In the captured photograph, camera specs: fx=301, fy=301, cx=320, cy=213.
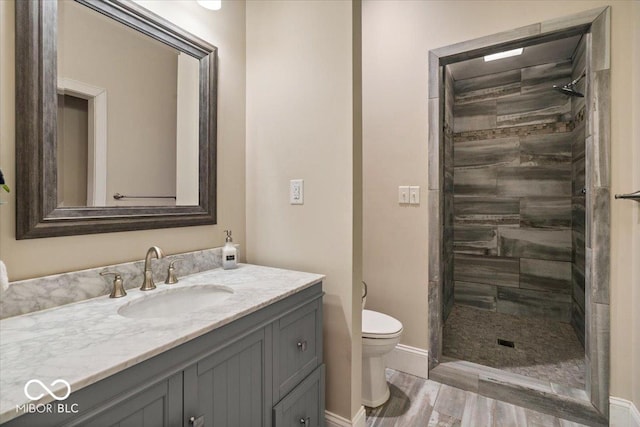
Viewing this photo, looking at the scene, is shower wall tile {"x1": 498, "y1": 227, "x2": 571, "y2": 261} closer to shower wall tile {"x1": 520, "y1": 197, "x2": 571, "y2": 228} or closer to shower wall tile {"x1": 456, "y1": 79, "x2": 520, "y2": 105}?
shower wall tile {"x1": 520, "y1": 197, "x2": 571, "y2": 228}

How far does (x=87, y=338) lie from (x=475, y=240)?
3.58 m

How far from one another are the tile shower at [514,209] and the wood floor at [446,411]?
769 millimetres

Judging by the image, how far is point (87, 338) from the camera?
2.50ft

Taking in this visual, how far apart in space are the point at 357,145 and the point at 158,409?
1.23 metres

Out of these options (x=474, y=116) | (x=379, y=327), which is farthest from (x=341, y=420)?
(x=474, y=116)

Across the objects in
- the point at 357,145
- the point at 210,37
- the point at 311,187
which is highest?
the point at 210,37

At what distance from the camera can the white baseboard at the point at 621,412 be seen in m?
1.52

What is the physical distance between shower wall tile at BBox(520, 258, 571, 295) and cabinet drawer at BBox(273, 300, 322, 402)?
112 inches

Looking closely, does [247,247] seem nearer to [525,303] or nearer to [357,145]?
[357,145]

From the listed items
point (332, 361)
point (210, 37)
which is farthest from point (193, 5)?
point (332, 361)

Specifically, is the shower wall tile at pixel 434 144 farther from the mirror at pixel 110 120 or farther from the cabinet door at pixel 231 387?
the cabinet door at pixel 231 387

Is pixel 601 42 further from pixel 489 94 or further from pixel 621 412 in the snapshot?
pixel 621 412

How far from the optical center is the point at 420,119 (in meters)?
2.08

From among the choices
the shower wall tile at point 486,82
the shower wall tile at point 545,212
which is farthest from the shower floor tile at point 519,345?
the shower wall tile at point 486,82
